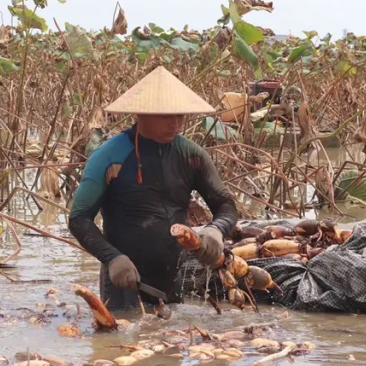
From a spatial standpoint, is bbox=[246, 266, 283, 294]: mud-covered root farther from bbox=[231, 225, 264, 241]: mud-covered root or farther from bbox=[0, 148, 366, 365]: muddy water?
bbox=[231, 225, 264, 241]: mud-covered root

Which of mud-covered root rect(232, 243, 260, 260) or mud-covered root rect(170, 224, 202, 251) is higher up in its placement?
mud-covered root rect(170, 224, 202, 251)

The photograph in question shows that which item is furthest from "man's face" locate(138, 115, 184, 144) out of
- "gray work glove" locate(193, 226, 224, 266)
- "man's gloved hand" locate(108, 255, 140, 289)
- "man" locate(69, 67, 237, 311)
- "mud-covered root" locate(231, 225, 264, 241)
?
"mud-covered root" locate(231, 225, 264, 241)

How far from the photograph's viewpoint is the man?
4.46 m

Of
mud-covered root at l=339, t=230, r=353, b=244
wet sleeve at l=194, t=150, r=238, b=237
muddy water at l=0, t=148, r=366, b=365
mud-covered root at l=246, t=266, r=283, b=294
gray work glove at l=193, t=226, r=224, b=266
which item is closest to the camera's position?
muddy water at l=0, t=148, r=366, b=365

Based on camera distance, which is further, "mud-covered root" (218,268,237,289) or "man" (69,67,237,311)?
"mud-covered root" (218,268,237,289)

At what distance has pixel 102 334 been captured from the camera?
4.43 meters

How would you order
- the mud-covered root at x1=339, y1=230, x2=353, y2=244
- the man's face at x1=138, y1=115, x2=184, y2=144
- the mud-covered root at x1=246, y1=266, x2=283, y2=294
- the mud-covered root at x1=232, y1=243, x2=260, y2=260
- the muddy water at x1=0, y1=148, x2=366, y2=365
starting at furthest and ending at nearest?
1. the mud-covered root at x1=339, y1=230, x2=353, y2=244
2. the mud-covered root at x1=232, y1=243, x2=260, y2=260
3. the mud-covered root at x1=246, y1=266, x2=283, y2=294
4. the man's face at x1=138, y1=115, x2=184, y2=144
5. the muddy water at x1=0, y1=148, x2=366, y2=365

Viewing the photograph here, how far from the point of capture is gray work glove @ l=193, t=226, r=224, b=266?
4.39 metres

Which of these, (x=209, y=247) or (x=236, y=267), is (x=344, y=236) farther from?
(x=209, y=247)

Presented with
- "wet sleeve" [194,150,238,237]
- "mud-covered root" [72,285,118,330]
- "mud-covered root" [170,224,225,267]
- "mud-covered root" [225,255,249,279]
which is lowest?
"mud-covered root" [72,285,118,330]

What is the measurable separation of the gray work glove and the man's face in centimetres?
46

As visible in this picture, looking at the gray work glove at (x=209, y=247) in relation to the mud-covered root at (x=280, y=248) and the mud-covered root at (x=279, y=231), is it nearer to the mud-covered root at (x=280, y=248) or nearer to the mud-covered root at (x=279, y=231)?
the mud-covered root at (x=280, y=248)

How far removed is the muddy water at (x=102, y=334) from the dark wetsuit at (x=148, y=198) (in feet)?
0.83

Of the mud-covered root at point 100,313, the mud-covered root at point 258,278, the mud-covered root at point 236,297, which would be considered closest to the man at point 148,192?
the mud-covered root at point 100,313
